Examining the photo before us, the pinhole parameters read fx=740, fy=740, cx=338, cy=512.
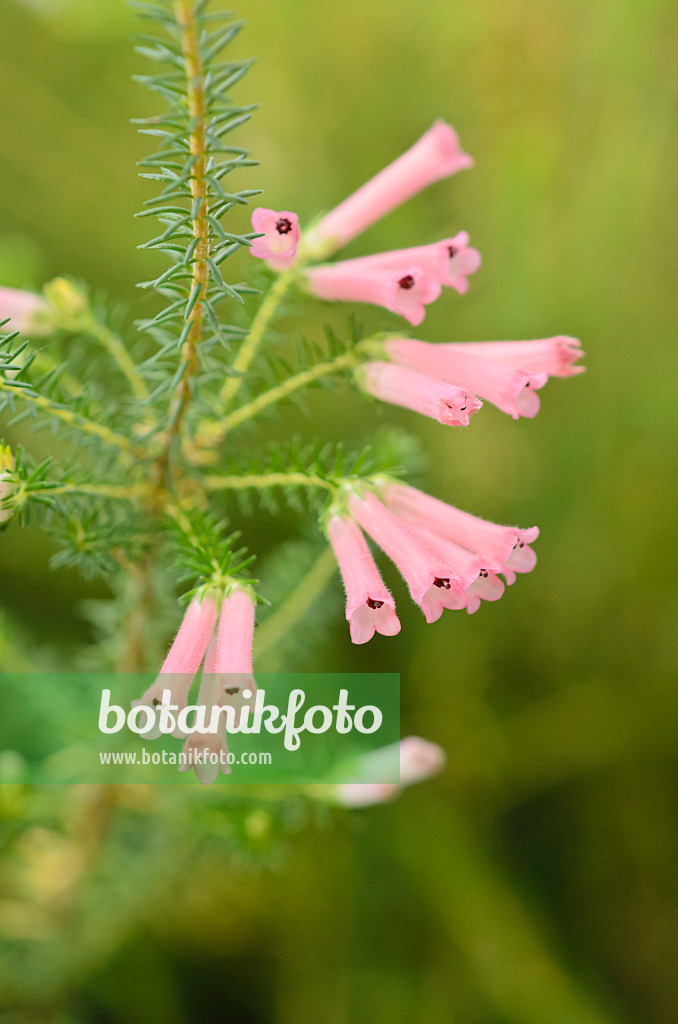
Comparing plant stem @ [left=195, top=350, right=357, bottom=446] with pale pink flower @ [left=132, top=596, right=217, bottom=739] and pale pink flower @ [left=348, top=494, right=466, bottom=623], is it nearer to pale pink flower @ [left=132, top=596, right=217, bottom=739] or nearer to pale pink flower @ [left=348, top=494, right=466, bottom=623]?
pale pink flower @ [left=348, top=494, right=466, bottom=623]

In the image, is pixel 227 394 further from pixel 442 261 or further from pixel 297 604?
pixel 297 604

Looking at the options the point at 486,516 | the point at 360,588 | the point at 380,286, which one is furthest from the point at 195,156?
the point at 486,516

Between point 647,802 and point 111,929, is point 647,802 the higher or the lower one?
the higher one

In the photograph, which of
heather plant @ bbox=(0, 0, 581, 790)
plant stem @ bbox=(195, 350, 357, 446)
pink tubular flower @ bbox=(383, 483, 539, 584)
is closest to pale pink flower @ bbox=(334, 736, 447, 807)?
heather plant @ bbox=(0, 0, 581, 790)

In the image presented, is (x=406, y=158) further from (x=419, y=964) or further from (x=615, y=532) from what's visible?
(x=419, y=964)

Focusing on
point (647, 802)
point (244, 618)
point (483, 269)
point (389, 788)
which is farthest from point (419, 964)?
point (483, 269)
